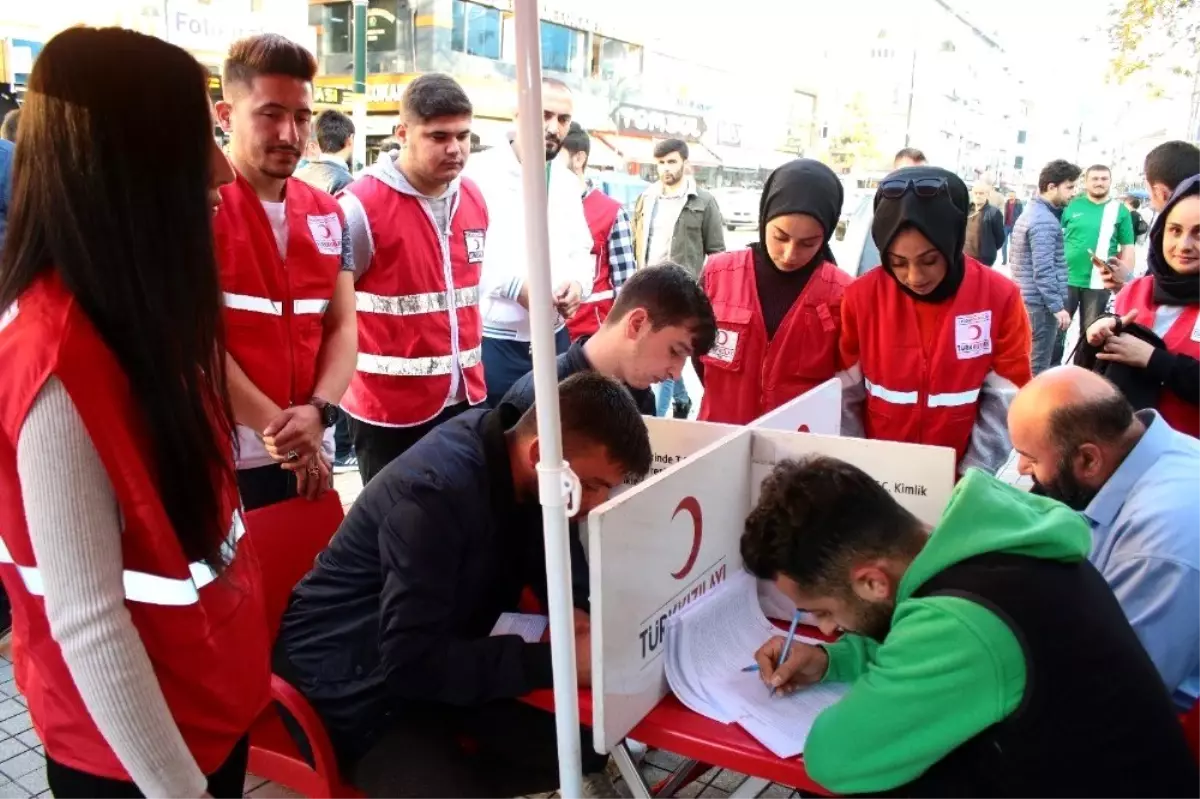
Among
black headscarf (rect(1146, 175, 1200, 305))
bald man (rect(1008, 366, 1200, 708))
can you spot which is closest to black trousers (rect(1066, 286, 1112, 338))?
black headscarf (rect(1146, 175, 1200, 305))

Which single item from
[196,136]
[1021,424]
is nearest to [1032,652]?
[1021,424]

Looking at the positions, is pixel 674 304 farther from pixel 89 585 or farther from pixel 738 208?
pixel 738 208

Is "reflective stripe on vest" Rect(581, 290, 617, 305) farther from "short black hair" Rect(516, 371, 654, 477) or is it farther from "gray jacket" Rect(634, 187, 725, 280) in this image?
"short black hair" Rect(516, 371, 654, 477)

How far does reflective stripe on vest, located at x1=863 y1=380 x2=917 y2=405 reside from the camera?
2465 mm

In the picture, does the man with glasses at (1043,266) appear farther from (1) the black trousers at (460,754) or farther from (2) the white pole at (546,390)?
(2) the white pole at (546,390)

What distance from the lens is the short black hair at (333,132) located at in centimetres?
568

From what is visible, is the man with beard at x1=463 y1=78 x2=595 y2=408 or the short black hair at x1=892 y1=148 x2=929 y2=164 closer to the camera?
the man with beard at x1=463 y1=78 x2=595 y2=408

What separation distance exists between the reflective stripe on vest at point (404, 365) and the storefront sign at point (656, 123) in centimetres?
2446

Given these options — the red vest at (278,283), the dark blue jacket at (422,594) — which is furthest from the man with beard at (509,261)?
the dark blue jacket at (422,594)

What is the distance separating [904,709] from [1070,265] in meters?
6.45

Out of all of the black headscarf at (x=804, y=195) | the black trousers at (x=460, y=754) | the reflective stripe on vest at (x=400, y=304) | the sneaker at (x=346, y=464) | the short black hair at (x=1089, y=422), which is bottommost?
the sneaker at (x=346, y=464)

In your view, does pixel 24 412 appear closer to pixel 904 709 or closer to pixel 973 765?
pixel 904 709

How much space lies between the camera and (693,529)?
5.55 ft

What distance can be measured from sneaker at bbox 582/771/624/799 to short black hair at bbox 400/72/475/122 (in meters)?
2.00
